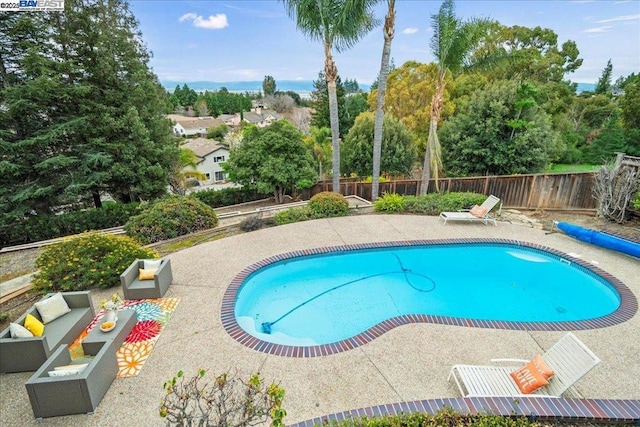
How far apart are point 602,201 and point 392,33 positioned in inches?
377

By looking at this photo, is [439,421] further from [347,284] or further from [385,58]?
[385,58]

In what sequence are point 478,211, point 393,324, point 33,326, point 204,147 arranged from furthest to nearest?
1. point 204,147
2. point 478,211
3. point 393,324
4. point 33,326

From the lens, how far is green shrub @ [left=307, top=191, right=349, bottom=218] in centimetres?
1244

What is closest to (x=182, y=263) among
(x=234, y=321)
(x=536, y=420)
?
(x=234, y=321)

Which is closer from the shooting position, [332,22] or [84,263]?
[84,263]

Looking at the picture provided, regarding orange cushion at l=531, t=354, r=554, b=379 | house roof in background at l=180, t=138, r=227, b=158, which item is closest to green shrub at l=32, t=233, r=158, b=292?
orange cushion at l=531, t=354, r=554, b=379

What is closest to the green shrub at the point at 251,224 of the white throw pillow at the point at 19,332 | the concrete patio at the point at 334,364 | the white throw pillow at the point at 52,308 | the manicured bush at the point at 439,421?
the concrete patio at the point at 334,364

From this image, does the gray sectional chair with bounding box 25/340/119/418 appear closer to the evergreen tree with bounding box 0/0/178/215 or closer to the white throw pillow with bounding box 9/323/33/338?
the white throw pillow with bounding box 9/323/33/338

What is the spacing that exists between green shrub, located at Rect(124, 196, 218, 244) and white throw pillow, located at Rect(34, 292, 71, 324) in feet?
14.4

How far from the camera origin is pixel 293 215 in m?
12.1

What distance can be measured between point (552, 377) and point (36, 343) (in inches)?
296

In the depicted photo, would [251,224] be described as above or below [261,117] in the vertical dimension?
below

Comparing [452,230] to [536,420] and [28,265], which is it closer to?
[536,420]

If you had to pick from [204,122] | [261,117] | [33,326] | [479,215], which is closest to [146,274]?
[33,326]
